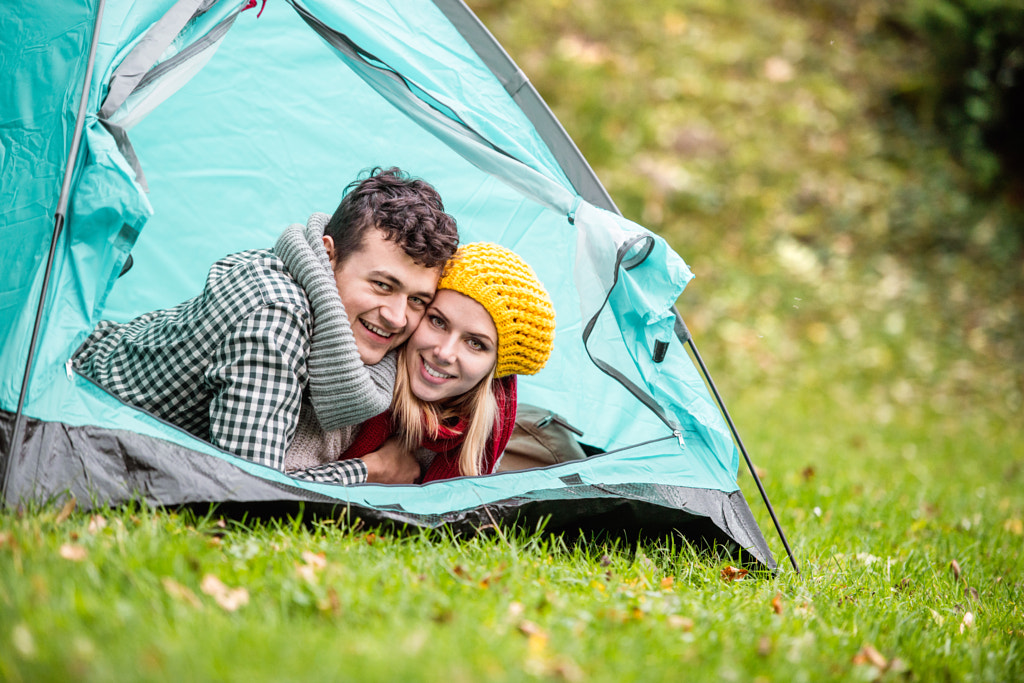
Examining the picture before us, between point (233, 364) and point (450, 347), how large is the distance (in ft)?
2.40

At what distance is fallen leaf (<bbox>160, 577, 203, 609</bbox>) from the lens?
1.73m

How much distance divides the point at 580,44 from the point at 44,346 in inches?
280

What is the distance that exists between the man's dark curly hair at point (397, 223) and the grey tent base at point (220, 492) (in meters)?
0.81

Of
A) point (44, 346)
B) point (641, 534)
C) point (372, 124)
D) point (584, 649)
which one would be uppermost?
point (372, 124)

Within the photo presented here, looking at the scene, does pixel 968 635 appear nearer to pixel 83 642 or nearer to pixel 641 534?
pixel 641 534

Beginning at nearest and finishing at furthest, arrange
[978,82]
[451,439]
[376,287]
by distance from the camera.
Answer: [376,287] < [451,439] < [978,82]

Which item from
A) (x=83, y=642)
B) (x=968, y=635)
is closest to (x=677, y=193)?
(x=968, y=635)

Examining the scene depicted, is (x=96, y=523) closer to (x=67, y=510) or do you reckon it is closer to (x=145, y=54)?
(x=67, y=510)

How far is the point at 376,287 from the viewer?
276 cm

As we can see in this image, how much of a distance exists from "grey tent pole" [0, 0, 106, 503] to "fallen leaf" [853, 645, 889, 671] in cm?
201

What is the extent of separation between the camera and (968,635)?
236cm

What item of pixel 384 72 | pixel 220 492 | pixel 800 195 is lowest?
pixel 800 195

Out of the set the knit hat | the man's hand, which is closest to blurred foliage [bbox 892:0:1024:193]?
the knit hat

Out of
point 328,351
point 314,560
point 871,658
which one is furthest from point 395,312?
point 871,658
